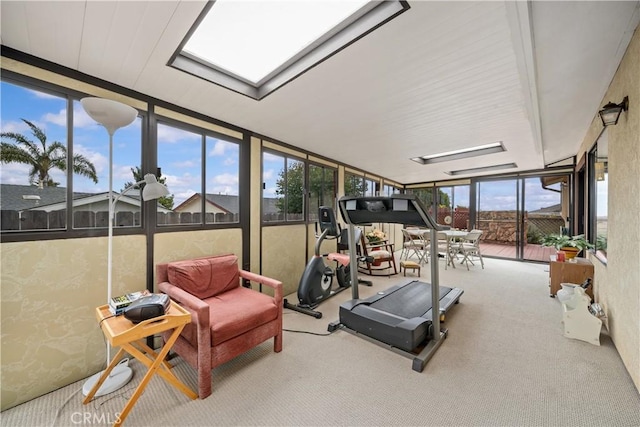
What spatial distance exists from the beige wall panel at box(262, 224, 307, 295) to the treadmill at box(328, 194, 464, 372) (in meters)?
1.21

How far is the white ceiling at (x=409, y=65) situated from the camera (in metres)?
1.44

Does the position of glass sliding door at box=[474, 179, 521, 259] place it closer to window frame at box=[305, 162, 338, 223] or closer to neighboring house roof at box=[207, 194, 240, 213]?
window frame at box=[305, 162, 338, 223]

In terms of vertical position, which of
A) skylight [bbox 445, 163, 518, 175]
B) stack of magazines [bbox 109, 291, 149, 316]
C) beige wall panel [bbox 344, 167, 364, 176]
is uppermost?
skylight [bbox 445, 163, 518, 175]

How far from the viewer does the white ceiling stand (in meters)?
1.44

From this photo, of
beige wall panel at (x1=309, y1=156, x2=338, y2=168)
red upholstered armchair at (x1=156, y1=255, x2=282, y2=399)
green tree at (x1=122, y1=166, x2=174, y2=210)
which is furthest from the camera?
beige wall panel at (x1=309, y1=156, x2=338, y2=168)

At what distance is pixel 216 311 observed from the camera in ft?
6.86

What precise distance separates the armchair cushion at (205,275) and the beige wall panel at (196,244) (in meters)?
0.21

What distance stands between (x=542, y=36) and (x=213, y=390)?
3.40 meters

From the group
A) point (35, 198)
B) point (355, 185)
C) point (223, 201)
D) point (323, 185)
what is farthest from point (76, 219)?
point (355, 185)

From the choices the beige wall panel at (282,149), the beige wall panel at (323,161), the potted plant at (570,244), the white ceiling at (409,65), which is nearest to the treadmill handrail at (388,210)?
the white ceiling at (409,65)

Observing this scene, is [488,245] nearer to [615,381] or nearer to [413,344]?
[615,381]

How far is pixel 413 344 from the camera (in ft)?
7.34

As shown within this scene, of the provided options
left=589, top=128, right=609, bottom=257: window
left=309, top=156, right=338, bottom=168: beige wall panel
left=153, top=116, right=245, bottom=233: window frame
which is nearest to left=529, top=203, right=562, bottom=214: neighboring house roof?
left=589, top=128, right=609, bottom=257: window

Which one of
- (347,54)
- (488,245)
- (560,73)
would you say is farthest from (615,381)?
(488,245)
